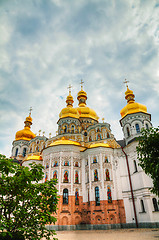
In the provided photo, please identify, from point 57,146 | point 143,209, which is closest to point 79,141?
point 57,146

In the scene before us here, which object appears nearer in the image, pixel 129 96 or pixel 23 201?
pixel 23 201

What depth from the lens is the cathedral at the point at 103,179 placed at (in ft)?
73.4

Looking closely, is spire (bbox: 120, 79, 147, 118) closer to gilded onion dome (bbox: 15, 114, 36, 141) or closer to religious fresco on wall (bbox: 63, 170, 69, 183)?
religious fresco on wall (bbox: 63, 170, 69, 183)

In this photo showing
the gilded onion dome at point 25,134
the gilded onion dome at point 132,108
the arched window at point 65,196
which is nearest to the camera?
the arched window at point 65,196

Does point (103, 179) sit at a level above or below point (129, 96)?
below

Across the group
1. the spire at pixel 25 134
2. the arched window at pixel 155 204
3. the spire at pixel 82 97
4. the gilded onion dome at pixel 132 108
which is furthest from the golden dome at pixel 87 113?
the arched window at pixel 155 204

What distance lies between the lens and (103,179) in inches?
975

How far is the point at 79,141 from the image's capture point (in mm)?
31594

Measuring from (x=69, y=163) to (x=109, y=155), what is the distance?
610 cm

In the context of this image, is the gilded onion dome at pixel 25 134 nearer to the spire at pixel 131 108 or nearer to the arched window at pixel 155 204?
the spire at pixel 131 108

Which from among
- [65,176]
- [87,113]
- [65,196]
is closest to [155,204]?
[65,196]

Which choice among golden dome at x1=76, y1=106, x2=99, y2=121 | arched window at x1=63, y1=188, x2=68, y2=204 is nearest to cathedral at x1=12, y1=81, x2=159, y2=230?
arched window at x1=63, y1=188, x2=68, y2=204

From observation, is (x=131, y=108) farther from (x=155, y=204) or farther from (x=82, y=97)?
(x=82, y=97)

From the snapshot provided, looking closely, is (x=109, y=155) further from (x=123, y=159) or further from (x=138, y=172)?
(x=138, y=172)
